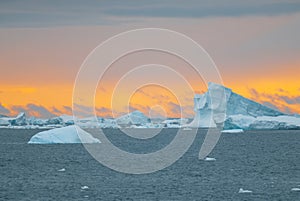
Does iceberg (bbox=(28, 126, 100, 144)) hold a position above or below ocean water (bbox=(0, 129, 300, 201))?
above

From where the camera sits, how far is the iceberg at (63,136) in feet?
286

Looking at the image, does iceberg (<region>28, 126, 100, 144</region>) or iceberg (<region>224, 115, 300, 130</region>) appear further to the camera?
iceberg (<region>224, 115, 300, 130</region>)

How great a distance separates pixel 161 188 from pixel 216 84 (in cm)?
9682

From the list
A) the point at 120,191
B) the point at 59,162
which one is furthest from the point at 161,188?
the point at 59,162

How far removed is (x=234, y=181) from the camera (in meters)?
41.5

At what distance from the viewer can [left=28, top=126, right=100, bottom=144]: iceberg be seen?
87188 mm

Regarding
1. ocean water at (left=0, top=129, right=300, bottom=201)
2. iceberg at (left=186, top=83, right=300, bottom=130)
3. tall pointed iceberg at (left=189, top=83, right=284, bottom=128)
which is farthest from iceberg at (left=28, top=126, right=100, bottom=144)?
iceberg at (left=186, top=83, right=300, bottom=130)

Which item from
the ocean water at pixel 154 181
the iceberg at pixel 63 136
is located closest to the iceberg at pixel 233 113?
the iceberg at pixel 63 136

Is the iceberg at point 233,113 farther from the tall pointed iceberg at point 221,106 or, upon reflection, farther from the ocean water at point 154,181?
the ocean water at point 154,181

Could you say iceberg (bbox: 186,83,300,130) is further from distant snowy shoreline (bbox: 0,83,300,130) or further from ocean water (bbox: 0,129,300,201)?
ocean water (bbox: 0,129,300,201)

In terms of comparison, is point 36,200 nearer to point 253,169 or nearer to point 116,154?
point 253,169

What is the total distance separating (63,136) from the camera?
89250 millimetres

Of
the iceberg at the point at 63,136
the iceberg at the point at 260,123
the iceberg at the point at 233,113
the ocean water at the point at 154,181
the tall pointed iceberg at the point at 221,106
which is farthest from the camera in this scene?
the tall pointed iceberg at the point at 221,106

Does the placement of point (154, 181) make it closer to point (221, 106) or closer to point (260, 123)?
point (260, 123)
